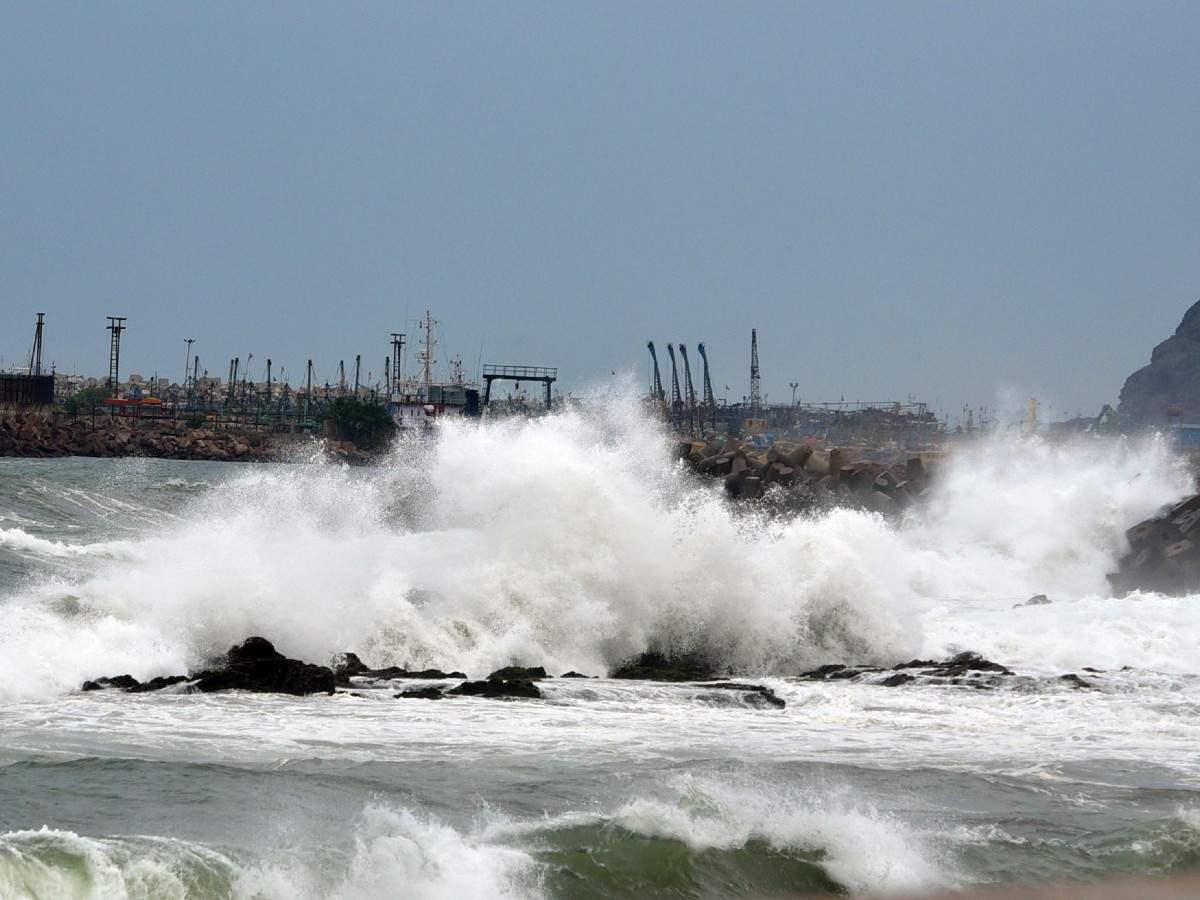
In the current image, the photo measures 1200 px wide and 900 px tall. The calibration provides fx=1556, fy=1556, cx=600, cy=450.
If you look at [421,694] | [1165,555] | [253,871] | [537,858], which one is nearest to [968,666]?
[421,694]

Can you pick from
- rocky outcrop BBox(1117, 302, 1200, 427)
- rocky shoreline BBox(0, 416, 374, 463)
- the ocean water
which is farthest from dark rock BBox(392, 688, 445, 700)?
rocky outcrop BBox(1117, 302, 1200, 427)

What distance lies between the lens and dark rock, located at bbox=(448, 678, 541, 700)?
595 inches

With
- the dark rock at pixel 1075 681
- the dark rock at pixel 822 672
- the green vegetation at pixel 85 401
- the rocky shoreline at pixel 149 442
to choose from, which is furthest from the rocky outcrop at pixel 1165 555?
the green vegetation at pixel 85 401

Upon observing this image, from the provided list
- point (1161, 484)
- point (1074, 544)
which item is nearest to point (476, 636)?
point (1074, 544)

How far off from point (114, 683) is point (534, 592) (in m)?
6.46

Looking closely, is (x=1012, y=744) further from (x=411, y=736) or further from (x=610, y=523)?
(x=610, y=523)

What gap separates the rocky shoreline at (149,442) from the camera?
88.2 metres

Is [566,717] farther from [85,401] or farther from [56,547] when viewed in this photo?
[85,401]

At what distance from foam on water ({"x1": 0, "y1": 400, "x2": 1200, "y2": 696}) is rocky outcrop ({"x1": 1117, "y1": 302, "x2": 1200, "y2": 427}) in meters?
113

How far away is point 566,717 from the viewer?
14.0 m

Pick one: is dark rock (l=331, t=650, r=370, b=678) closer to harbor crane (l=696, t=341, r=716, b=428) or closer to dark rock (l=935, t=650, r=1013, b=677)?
dark rock (l=935, t=650, r=1013, b=677)

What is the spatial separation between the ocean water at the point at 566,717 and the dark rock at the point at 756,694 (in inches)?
8.0

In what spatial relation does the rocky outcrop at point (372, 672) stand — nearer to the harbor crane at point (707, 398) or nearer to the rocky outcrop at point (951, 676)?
the rocky outcrop at point (951, 676)

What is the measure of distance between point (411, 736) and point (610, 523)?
934 centimetres
